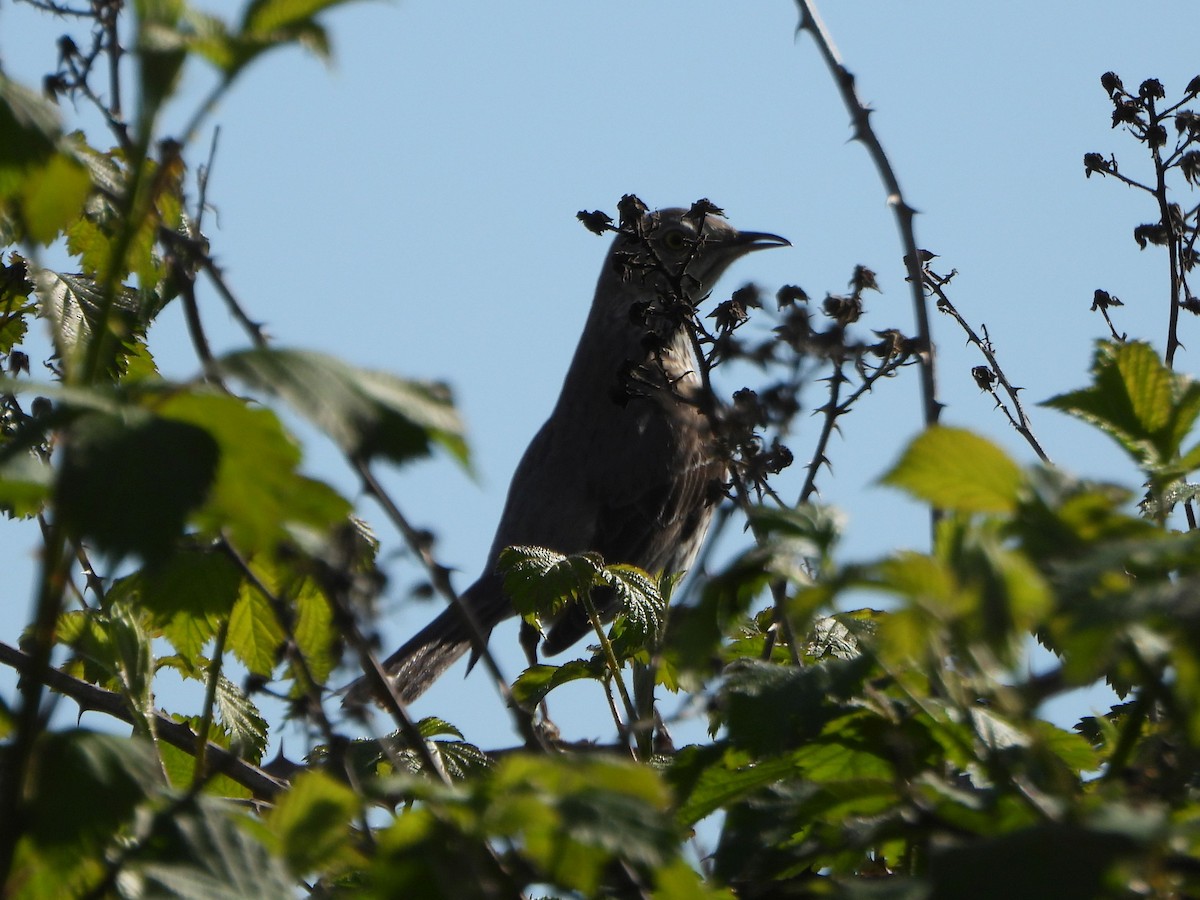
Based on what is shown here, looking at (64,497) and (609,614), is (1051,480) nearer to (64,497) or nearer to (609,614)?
(64,497)

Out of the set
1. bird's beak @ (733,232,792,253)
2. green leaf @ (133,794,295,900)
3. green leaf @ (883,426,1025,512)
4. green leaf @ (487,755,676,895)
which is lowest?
green leaf @ (133,794,295,900)

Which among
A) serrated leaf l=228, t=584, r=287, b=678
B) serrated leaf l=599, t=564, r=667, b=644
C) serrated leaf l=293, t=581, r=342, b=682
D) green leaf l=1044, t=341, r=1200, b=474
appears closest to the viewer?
green leaf l=1044, t=341, r=1200, b=474

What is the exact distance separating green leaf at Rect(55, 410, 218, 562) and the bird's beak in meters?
7.65

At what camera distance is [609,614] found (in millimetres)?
7719

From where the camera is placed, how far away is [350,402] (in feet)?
3.63

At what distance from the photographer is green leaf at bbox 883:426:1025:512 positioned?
1.27 meters

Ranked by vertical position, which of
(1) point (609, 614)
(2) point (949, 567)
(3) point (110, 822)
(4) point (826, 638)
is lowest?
(3) point (110, 822)

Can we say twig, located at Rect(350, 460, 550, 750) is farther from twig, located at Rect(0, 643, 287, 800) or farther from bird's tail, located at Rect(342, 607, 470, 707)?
bird's tail, located at Rect(342, 607, 470, 707)

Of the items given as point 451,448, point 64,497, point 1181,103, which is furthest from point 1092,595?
point 1181,103

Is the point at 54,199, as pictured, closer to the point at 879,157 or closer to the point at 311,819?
the point at 311,819

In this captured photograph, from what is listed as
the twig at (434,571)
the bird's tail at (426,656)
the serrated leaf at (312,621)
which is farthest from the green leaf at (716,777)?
the bird's tail at (426,656)

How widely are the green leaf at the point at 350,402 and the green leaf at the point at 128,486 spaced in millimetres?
82

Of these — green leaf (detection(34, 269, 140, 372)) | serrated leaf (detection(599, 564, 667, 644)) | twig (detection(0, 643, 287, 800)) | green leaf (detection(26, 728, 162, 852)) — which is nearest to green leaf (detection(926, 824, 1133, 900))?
green leaf (detection(26, 728, 162, 852))

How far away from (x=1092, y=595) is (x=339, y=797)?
2.02 ft
